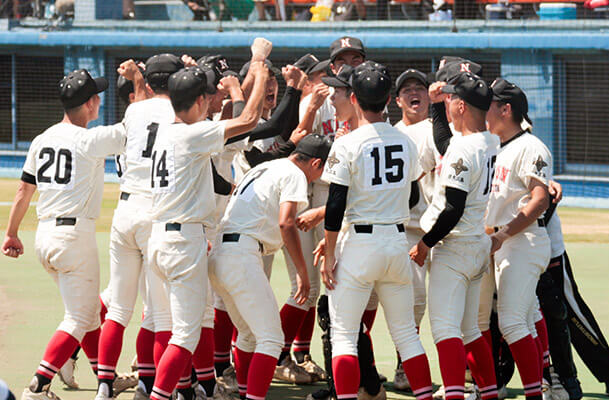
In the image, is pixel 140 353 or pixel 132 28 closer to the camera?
pixel 140 353

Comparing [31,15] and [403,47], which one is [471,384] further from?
[31,15]

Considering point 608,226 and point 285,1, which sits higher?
point 285,1

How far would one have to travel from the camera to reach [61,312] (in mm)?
8852

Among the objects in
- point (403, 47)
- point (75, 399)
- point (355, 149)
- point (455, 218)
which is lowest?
point (75, 399)

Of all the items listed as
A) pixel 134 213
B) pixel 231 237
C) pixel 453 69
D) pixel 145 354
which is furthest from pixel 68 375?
pixel 453 69

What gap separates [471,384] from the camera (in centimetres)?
673

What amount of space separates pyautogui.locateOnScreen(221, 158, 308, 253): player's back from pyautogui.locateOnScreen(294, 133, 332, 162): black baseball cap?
0.47ft

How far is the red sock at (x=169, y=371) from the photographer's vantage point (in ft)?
18.0

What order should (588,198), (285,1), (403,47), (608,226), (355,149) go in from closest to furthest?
(355,149), (608,226), (588,198), (403,47), (285,1)

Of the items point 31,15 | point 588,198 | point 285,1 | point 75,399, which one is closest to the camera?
point 75,399

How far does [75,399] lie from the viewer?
643cm

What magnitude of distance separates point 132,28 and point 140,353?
16883mm

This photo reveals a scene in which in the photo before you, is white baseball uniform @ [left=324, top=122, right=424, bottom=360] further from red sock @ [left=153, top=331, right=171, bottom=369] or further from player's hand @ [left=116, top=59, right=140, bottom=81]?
player's hand @ [left=116, top=59, right=140, bottom=81]

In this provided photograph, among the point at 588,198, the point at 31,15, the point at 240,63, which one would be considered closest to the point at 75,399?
the point at 588,198
